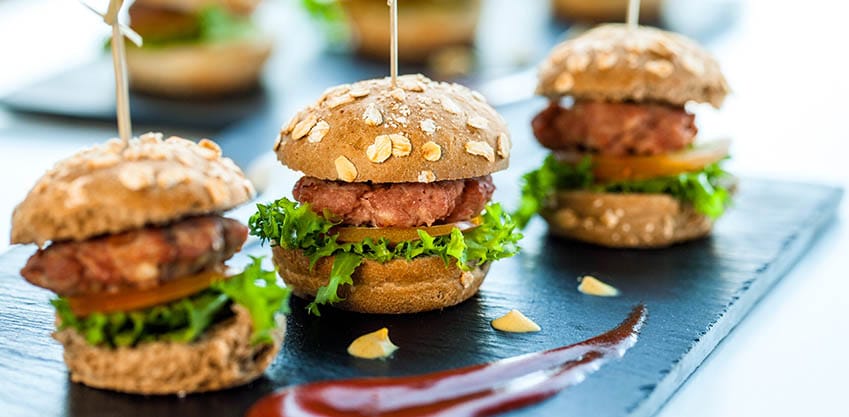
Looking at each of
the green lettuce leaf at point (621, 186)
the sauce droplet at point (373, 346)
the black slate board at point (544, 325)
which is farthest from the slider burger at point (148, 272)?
the green lettuce leaf at point (621, 186)

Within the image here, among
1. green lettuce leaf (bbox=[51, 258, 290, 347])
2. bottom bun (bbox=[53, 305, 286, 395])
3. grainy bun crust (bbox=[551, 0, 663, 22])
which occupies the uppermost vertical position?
grainy bun crust (bbox=[551, 0, 663, 22])

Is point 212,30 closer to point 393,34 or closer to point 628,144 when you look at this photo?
point 628,144

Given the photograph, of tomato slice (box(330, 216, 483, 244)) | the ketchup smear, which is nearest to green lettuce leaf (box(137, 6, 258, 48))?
tomato slice (box(330, 216, 483, 244))


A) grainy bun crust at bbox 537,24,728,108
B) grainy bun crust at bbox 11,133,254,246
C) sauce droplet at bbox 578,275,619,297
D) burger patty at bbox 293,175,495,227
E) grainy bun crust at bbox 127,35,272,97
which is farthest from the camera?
grainy bun crust at bbox 127,35,272,97

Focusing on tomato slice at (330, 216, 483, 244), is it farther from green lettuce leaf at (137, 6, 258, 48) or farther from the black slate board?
green lettuce leaf at (137, 6, 258, 48)

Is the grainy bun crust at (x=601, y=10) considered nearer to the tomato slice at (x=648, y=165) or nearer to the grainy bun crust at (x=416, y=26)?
the grainy bun crust at (x=416, y=26)

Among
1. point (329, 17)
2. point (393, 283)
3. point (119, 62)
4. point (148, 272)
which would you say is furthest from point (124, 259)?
point (329, 17)
